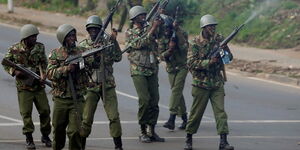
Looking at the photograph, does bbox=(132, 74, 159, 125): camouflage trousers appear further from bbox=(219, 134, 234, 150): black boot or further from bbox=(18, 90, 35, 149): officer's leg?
bbox=(18, 90, 35, 149): officer's leg

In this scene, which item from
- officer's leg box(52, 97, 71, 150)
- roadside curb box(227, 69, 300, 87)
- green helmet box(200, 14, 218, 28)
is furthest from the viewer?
roadside curb box(227, 69, 300, 87)

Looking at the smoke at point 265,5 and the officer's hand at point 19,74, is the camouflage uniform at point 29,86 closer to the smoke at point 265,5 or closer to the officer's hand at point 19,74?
the officer's hand at point 19,74

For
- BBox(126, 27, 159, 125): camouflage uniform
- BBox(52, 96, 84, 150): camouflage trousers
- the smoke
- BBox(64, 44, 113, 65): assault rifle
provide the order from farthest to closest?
1. the smoke
2. BBox(126, 27, 159, 125): camouflage uniform
3. BBox(52, 96, 84, 150): camouflage trousers
4. BBox(64, 44, 113, 65): assault rifle

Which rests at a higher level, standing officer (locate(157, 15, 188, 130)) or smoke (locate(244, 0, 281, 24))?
smoke (locate(244, 0, 281, 24))

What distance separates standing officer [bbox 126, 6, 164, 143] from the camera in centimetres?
1319

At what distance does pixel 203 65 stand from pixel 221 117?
2.59 feet

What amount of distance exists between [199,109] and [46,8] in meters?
20.8

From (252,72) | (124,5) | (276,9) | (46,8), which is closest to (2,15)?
(46,8)

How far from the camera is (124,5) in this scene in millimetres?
27797

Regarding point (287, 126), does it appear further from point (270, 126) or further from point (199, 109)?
point (199, 109)

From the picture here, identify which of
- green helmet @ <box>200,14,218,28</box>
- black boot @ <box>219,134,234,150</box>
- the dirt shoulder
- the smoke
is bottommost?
black boot @ <box>219,134,234,150</box>

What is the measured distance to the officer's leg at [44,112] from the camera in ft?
42.0

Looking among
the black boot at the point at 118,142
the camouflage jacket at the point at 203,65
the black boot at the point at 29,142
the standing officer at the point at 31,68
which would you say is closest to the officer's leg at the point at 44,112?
the standing officer at the point at 31,68

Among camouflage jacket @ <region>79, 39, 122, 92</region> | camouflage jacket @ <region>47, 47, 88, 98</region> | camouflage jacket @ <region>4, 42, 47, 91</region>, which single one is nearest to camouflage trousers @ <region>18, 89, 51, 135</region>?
camouflage jacket @ <region>4, 42, 47, 91</region>
